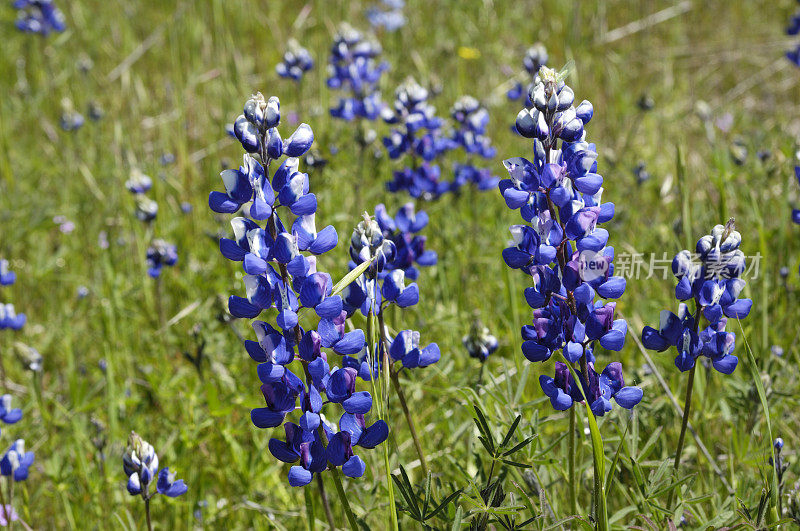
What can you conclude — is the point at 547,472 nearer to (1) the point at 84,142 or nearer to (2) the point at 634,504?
(2) the point at 634,504

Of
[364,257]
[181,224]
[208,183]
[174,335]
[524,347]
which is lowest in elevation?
[524,347]

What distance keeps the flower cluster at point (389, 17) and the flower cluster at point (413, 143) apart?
257 cm

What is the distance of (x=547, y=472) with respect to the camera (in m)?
2.08

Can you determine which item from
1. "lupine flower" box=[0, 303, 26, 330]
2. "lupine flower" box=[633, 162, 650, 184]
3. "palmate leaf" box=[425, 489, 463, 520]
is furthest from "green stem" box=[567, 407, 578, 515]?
"lupine flower" box=[633, 162, 650, 184]

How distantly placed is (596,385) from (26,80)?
583 centimetres

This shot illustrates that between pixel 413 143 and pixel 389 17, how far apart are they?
9.53ft

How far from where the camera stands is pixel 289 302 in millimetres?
1546

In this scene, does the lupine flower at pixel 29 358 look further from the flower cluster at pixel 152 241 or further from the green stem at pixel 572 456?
the green stem at pixel 572 456

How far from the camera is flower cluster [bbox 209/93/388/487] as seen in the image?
1531 mm

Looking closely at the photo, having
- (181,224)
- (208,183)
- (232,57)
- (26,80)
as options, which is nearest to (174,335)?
(181,224)

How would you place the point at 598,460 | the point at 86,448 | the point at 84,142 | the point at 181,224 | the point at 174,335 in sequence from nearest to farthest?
1. the point at 598,460
2. the point at 86,448
3. the point at 174,335
4. the point at 181,224
5. the point at 84,142

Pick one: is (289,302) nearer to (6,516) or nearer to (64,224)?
(6,516)

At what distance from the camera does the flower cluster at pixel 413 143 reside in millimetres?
3416

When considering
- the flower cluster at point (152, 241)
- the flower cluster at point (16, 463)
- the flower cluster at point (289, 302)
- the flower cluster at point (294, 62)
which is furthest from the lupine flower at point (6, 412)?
the flower cluster at point (294, 62)
